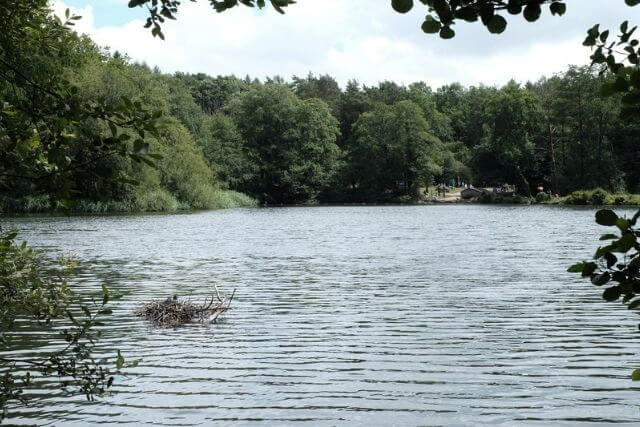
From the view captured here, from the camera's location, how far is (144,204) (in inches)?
2972

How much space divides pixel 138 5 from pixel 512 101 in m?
107

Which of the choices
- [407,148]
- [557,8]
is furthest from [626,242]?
[407,148]

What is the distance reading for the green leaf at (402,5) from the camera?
→ 2.85 m

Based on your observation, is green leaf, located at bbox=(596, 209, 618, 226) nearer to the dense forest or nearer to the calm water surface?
the calm water surface

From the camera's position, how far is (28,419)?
10102mm

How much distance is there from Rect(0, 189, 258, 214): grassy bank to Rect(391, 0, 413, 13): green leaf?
5231 cm

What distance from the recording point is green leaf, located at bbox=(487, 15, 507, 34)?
2877 mm

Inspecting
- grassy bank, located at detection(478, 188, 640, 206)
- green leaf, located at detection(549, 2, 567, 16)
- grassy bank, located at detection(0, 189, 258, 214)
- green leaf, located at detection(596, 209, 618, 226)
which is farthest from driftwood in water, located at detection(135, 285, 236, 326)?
grassy bank, located at detection(478, 188, 640, 206)

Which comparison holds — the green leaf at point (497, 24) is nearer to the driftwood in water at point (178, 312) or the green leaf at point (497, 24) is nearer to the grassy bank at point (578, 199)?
the driftwood in water at point (178, 312)

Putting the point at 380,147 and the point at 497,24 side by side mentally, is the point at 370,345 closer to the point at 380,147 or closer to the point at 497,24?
the point at 497,24

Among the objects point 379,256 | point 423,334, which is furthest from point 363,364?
point 379,256

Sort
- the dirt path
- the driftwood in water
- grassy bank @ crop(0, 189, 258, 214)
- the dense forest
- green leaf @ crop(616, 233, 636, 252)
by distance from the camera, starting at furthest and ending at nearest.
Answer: the dirt path < the dense forest < grassy bank @ crop(0, 189, 258, 214) < the driftwood in water < green leaf @ crop(616, 233, 636, 252)

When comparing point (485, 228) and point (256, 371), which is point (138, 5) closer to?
point (256, 371)

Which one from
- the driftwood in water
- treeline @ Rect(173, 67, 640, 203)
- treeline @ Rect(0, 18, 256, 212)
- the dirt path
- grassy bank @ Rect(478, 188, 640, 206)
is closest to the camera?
treeline @ Rect(0, 18, 256, 212)
